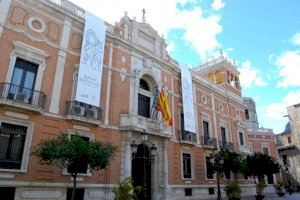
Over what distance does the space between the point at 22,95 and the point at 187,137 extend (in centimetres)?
1266

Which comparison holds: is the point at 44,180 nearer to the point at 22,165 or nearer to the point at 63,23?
the point at 22,165

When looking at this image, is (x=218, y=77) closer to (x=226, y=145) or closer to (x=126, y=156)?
(x=226, y=145)

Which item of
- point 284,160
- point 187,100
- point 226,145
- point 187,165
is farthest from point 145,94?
point 284,160

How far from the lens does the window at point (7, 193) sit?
11.2 m

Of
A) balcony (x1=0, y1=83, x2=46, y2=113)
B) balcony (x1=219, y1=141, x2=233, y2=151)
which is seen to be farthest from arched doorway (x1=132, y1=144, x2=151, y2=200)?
balcony (x1=219, y1=141, x2=233, y2=151)

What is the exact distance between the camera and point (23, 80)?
13.3 metres

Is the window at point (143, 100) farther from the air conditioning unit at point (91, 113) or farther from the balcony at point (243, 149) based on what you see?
the balcony at point (243, 149)

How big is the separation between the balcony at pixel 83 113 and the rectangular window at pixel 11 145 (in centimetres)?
246

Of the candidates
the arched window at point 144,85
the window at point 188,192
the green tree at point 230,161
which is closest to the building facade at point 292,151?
the green tree at point 230,161

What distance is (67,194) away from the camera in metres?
13.1

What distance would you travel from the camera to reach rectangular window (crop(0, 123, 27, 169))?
11.7m

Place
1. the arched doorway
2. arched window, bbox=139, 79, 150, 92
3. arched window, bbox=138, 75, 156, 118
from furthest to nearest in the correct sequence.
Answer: arched window, bbox=139, 79, 150, 92 < arched window, bbox=138, 75, 156, 118 < the arched doorway

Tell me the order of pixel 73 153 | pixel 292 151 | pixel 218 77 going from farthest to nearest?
pixel 292 151
pixel 218 77
pixel 73 153

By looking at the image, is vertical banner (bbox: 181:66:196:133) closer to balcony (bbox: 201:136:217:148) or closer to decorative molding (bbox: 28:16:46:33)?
balcony (bbox: 201:136:217:148)
